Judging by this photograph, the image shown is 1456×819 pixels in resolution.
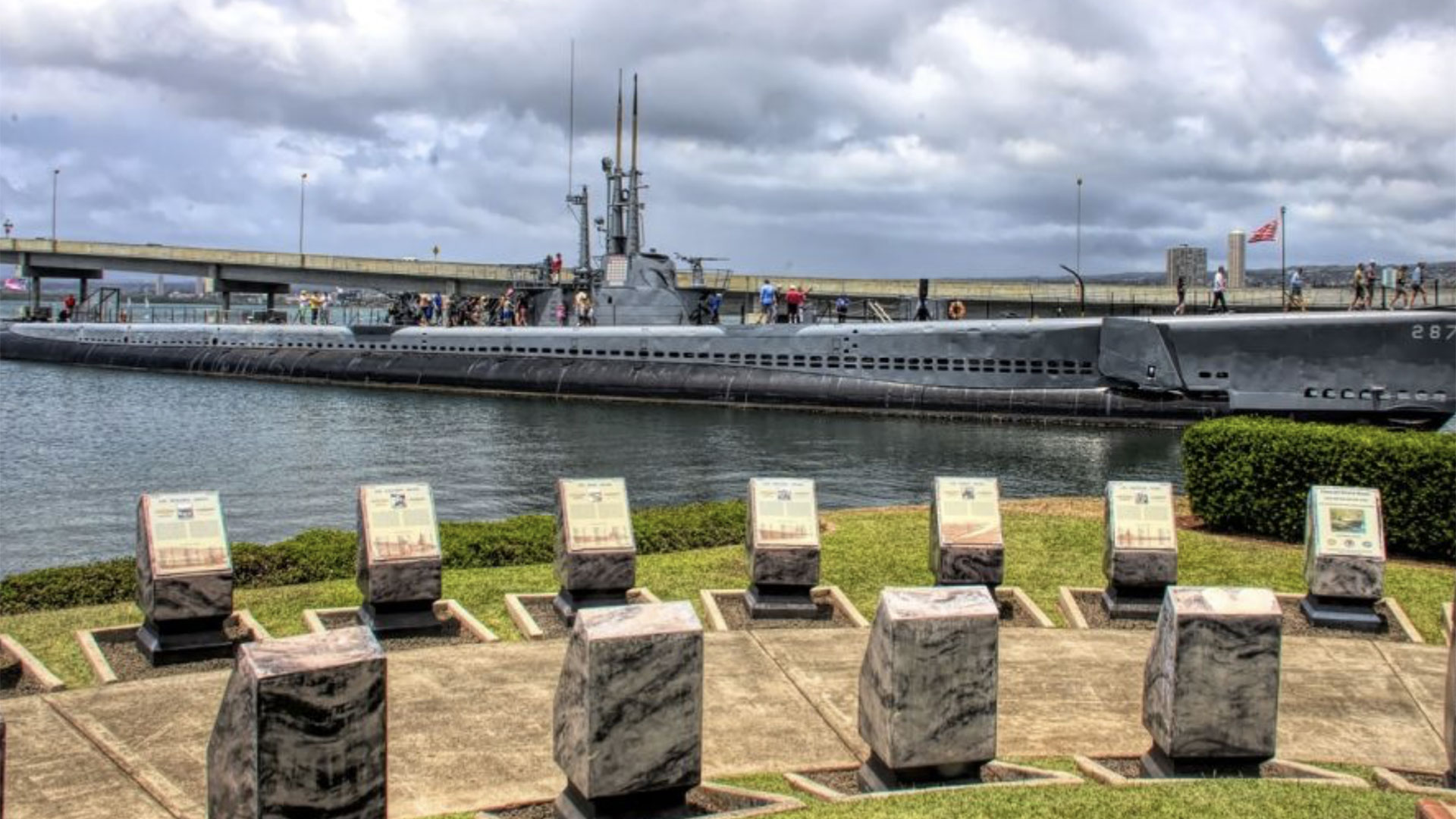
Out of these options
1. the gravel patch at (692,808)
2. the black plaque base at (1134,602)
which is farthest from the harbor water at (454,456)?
the gravel patch at (692,808)

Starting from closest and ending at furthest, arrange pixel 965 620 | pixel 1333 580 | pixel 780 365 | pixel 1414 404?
pixel 965 620, pixel 1333 580, pixel 1414 404, pixel 780 365

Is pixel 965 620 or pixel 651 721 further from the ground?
pixel 965 620

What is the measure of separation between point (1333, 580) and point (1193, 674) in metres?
4.50

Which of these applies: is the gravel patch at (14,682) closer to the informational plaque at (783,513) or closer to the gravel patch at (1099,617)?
the informational plaque at (783,513)

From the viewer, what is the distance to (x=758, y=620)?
10.5 meters

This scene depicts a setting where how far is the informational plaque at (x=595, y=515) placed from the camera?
1048 cm

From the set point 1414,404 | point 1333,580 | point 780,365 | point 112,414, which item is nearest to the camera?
point 1333,580

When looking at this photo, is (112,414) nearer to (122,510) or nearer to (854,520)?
(122,510)

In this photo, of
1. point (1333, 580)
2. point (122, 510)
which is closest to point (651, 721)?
point (1333, 580)

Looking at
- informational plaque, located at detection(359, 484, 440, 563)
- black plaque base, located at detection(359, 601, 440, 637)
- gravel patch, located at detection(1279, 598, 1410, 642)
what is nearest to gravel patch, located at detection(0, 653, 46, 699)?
black plaque base, located at detection(359, 601, 440, 637)

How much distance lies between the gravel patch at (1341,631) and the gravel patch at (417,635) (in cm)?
644

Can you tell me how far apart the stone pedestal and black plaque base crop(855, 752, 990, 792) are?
1.01 m

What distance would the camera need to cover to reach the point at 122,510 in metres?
21.5

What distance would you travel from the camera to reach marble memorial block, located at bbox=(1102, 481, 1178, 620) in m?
10.9
